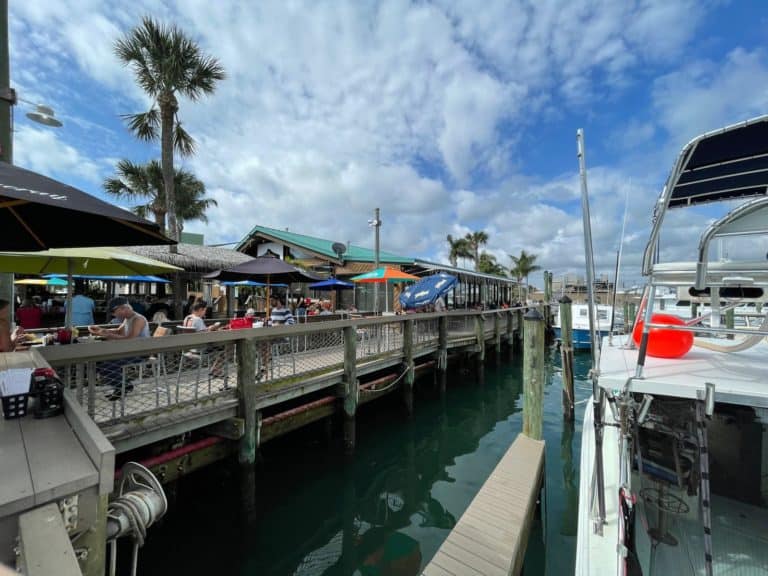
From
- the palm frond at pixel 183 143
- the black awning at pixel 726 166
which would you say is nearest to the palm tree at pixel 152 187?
the palm frond at pixel 183 143

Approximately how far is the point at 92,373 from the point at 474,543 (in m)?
4.17

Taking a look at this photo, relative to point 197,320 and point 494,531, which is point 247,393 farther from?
point 494,531

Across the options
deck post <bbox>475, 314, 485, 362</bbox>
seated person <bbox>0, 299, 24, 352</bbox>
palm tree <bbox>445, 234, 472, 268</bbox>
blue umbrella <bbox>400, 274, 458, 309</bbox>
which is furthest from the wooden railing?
palm tree <bbox>445, 234, 472, 268</bbox>

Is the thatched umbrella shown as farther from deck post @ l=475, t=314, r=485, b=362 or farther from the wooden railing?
deck post @ l=475, t=314, r=485, b=362

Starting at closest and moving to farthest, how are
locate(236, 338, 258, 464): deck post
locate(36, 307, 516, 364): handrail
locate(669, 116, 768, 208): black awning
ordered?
locate(669, 116, 768, 208): black awning < locate(36, 307, 516, 364): handrail < locate(236, 338, 258, 464): deck post

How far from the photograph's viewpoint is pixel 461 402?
1077cm

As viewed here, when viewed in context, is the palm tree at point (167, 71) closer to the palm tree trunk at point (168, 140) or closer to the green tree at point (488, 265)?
the palm tree trunk at point (168, 140)

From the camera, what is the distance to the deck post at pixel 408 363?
933cm

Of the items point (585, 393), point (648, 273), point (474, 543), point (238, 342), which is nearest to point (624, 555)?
point (474, 543)

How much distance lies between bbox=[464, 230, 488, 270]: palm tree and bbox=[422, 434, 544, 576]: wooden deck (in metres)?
47.3

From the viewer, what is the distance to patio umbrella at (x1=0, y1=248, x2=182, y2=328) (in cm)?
543

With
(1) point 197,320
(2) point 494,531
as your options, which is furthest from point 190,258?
(2) point 494,531

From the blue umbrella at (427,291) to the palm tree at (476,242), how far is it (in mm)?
39197

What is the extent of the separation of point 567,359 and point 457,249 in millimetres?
40803
